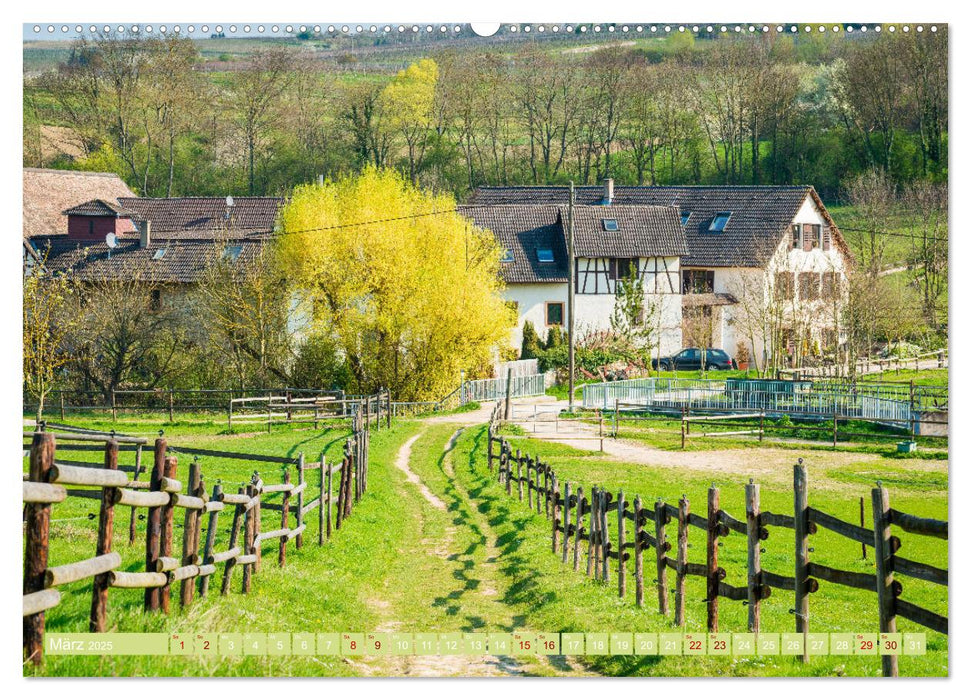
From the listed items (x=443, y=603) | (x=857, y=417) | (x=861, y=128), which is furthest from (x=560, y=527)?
(x=857, y=417)

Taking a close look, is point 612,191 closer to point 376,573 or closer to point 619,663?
point 376,573

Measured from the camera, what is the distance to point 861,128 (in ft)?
45.1

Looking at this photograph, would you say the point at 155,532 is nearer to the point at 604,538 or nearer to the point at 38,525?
the point at 38,525

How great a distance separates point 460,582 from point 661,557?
2849 mm

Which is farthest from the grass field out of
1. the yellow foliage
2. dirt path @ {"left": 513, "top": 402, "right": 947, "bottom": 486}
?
the yellow foliage

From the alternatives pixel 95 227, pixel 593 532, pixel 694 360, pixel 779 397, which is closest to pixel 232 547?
pixel 593 532

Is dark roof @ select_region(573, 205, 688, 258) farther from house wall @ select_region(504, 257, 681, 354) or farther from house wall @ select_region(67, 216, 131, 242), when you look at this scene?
house wall @ select_region(67, 216, 131, 242)

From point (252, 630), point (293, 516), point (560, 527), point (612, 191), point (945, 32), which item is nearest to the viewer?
point (945, 32)

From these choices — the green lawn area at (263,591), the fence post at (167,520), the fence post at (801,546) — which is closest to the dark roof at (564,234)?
the green lawn area at (263,591)

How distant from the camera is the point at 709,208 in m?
49.9

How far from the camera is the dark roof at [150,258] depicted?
93.9ft

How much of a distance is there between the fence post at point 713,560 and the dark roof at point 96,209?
59.0 feet

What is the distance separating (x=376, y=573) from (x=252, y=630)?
4820 mm

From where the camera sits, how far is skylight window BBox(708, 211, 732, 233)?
48.8 metres
